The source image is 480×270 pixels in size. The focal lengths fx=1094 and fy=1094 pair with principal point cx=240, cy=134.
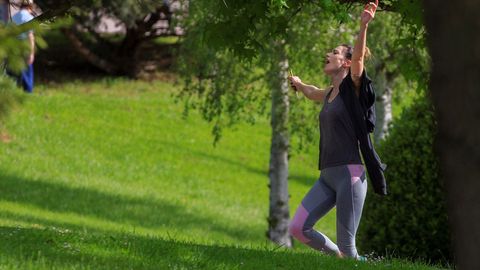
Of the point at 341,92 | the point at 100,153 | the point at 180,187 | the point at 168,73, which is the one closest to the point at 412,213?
the point at 341,92

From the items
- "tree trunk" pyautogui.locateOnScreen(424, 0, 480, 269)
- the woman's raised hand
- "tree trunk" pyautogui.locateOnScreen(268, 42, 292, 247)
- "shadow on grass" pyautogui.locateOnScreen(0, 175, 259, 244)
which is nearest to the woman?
the woman's raised hand

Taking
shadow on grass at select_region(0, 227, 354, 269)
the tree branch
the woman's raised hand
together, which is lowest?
the tree branch

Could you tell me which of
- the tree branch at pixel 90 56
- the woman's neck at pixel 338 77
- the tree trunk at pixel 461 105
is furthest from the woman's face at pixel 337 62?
the tree branch at pixel 90 56

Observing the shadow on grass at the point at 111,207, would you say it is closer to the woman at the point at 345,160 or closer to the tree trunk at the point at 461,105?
the woman at the point at 345,160

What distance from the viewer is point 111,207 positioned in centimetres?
1711

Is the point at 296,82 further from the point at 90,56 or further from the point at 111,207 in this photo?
the point at 90,56

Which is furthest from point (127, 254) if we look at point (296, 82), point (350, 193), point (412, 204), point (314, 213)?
point (412, 204)

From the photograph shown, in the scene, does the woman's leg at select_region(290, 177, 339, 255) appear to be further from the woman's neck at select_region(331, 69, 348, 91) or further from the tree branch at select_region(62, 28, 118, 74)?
the tree branch at select_region(62, 28, 118, 74)

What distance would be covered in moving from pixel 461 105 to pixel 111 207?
14.0 meters

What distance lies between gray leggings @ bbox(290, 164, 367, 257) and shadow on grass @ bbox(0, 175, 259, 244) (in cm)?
778

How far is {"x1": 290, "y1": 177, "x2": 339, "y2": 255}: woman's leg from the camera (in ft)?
27.2

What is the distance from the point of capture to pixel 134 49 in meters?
28.2

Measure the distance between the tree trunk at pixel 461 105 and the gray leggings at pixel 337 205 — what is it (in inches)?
180

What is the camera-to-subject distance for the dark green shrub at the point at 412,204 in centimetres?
1116
